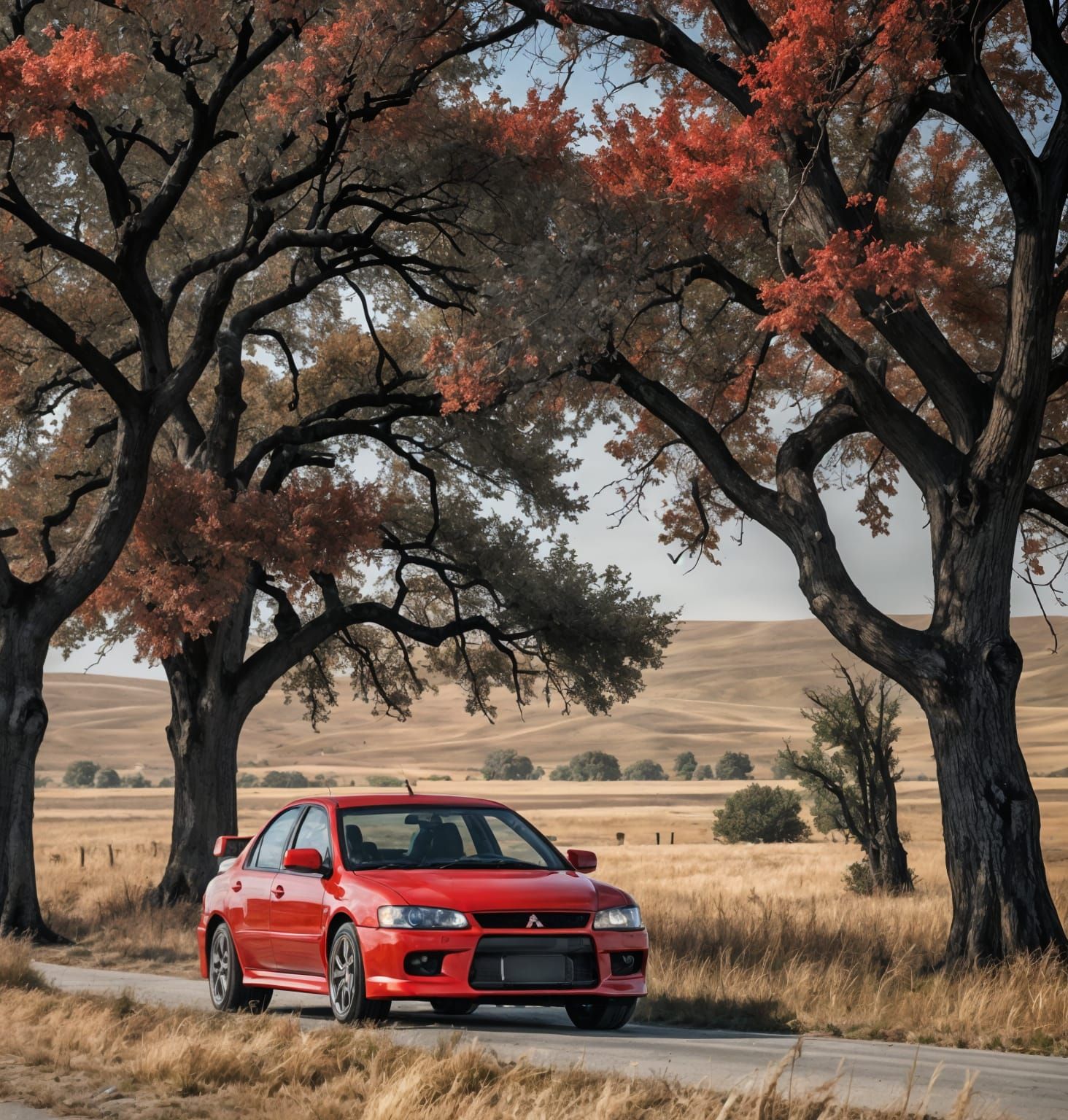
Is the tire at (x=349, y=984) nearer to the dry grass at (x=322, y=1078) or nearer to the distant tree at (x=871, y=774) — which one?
the dry grass at (x=322, y=1078)

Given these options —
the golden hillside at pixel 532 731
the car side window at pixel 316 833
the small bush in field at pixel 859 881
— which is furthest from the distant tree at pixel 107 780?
the car side window at pixel 316 833

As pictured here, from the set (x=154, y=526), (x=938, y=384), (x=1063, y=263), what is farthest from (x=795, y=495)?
(x=154, y=526)

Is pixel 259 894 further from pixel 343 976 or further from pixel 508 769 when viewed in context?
pixel 508 769

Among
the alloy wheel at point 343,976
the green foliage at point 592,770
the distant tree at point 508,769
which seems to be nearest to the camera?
the alloy wheel at point 343,976

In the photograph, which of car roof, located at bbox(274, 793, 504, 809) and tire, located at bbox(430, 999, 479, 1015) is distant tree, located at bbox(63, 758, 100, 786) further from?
tire, located at bbox(430, 999, 479, 1015)

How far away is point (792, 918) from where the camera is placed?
752 inches

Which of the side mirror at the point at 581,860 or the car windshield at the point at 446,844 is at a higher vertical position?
the car windshield at the point at 446,844

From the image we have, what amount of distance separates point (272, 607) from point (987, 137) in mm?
20192

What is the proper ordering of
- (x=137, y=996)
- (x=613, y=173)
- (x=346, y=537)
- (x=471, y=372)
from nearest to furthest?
(x=137, y=996) < (x=471, y=372) < (x=613, y=173) < (x=346, y=537)

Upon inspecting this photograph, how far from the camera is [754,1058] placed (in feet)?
32.2

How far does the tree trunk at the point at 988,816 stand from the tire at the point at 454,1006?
19.0 ft

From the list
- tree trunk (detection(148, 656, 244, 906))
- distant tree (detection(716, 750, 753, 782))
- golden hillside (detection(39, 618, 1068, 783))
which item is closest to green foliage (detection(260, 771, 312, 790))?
golden hillside (detection(39, 618, 1068, 783))

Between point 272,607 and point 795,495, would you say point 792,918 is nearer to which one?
point 795,495

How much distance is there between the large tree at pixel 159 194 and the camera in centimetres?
1911
